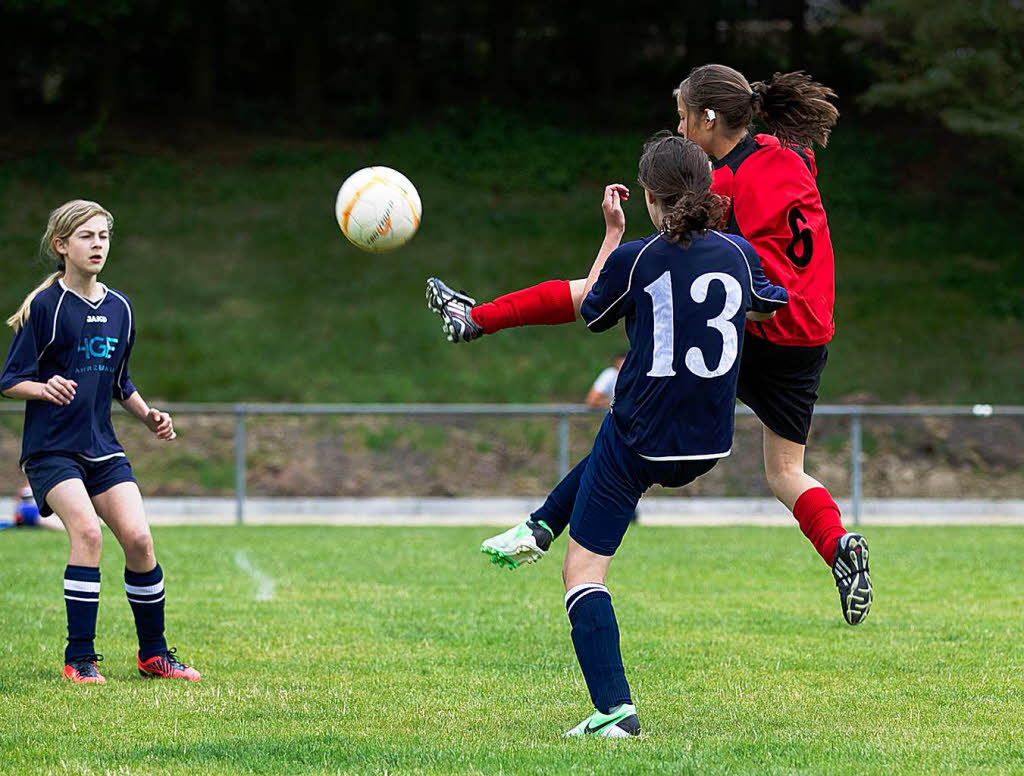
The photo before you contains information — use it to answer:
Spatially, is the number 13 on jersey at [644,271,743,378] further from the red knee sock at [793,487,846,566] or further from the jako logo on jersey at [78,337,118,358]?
the jako logo on jersey at [78,337,118,358]

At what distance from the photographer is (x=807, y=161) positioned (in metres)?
5.59

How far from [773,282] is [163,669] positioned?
3352 millimetres

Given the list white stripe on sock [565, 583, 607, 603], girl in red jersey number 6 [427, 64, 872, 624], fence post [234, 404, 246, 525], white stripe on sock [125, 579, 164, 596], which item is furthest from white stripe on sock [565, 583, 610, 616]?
fence post [234, 404, 246, 525]

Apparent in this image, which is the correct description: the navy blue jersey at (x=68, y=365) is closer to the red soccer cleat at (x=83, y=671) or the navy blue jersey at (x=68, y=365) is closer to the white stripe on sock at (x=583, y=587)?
the red soccer cleat at (x=83, y=671)

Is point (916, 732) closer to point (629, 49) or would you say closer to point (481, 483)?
point (481, 483)

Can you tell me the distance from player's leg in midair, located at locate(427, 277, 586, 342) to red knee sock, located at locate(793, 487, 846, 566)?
1.22 metres

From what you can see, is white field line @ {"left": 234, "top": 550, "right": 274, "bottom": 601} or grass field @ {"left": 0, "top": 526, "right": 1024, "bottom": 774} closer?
grass field @ {"left": 0, "top": 526, "right": 1024, "bottom": 774}

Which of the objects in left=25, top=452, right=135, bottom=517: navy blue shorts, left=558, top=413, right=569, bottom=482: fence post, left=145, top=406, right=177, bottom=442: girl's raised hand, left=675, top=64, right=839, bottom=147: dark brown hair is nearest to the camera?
left=675, top=64, right=839, bottom=147: dark brown hair

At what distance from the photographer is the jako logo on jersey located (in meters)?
6.48

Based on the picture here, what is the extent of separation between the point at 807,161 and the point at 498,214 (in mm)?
23779

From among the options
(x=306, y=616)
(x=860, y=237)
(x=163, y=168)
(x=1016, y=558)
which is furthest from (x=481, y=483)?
(x=163, y=168)

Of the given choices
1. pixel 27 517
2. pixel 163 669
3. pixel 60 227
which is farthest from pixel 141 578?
pixel 27 517

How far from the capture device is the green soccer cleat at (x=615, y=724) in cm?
496

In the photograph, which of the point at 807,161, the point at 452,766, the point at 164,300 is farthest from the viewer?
the point at 164,300
